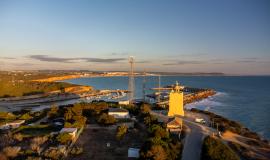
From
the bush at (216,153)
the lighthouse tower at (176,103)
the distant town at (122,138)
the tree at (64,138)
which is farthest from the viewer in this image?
the lighthouse tower at (176,103)

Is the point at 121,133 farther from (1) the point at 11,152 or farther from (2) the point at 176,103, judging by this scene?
(2) the point at 176,103

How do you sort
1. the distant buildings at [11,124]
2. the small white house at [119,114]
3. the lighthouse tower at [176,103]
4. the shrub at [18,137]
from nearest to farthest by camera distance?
the shrub at [18,137]
the distant buildings at [11,124]
the small white house at [119,114]
the lighthouse tower at [176,103]

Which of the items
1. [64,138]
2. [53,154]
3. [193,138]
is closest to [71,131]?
[64,138]

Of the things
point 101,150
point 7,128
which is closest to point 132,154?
point 101,150

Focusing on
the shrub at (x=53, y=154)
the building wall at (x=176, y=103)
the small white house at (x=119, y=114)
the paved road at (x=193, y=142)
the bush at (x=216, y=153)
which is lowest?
the paved road at (x=193, y=142)

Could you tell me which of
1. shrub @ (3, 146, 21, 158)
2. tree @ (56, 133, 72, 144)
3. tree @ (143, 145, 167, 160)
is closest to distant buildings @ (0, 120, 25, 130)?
tree @ (56, 133, 72, 144)

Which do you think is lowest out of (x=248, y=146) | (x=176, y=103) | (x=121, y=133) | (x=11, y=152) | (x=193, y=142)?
(x=248, y=146)

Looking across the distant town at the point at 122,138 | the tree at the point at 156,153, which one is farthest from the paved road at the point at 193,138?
the tree at the point at 156,153

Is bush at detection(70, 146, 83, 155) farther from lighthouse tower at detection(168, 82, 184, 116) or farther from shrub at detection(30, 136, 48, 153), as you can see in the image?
lighthouse tower at detection(168, 82, 184, 116)

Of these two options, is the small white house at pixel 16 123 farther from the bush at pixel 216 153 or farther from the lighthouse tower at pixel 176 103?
the bush at pixel 216 153
